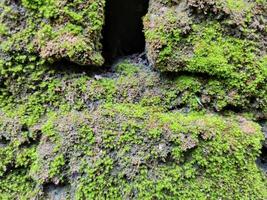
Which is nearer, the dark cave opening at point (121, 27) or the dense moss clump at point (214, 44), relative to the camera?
the dense moss clump at point (214, 44)

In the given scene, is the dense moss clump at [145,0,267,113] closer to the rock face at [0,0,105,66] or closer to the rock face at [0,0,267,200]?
the rock face at [0,0,267,200]

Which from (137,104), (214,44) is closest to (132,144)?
(137,104)

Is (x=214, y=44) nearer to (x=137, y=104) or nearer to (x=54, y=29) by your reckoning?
(x=137, y=104)

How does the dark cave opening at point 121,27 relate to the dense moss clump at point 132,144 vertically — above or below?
above

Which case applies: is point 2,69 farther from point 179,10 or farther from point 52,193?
point 179,10

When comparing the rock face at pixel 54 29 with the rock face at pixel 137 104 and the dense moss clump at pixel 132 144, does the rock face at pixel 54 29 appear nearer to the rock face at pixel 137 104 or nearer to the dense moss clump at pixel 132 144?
the rock face at pixel 137 104

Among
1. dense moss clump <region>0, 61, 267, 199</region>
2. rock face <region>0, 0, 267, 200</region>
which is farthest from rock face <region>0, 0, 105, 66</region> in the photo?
dense moss clump <region>0, 61, 267, 199</region>

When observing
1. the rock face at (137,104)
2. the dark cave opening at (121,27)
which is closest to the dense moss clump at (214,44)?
the rock face at (137,104)
